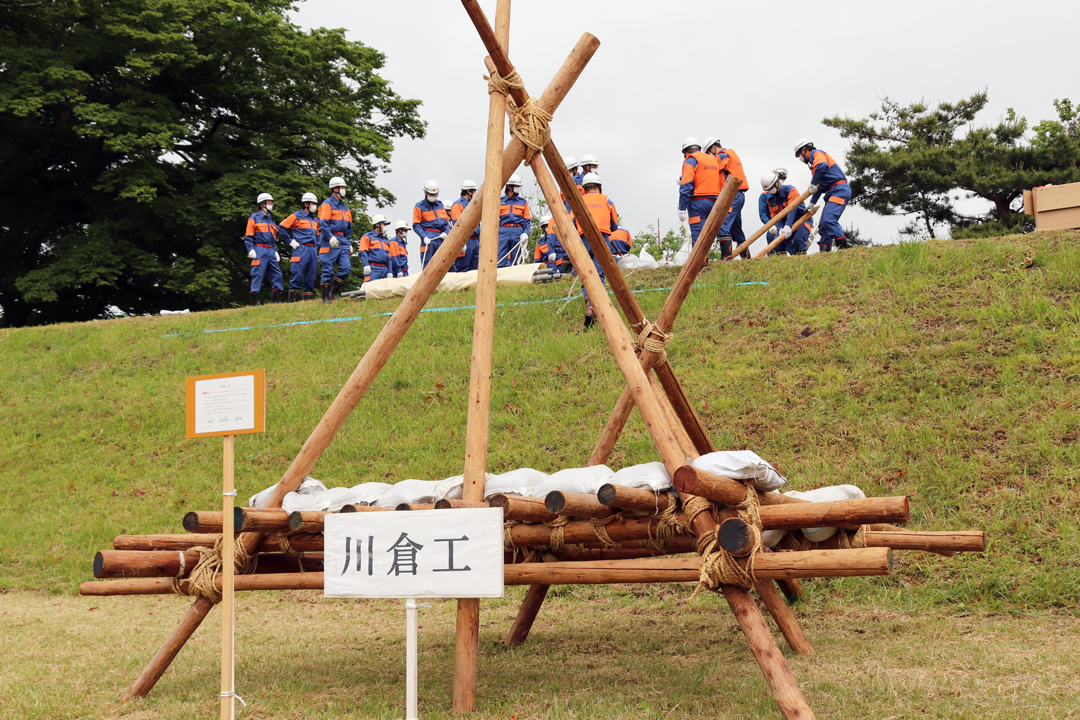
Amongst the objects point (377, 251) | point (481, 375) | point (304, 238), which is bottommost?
point (481, 375)

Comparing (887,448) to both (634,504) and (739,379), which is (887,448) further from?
(634,504)

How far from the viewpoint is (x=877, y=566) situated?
11.9ft

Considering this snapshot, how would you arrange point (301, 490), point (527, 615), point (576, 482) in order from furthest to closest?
1. point (527, 615)
2. point (301, 490)
3. point (576, 482)

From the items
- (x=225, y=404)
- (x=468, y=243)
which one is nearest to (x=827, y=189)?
(x=468, y=243)

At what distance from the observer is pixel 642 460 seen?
8859mm

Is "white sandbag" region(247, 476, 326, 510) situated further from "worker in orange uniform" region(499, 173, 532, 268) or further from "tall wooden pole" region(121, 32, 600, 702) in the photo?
"worker in orange uniform" region(499, 173, 532, 268)

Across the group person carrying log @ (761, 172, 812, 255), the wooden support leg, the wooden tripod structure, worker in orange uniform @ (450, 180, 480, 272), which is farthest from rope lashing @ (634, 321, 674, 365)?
worker in orange uniform @ (450, 180, 480, 272)

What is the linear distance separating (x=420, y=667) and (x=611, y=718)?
5.54 feet

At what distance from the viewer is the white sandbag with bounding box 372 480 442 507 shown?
15.5ft

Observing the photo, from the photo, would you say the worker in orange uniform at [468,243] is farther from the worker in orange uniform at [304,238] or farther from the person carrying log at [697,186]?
the person carrying log at [697,186]

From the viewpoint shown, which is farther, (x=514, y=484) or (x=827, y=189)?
(x=827, y=189)

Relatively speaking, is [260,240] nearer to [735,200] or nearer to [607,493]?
[735,200]

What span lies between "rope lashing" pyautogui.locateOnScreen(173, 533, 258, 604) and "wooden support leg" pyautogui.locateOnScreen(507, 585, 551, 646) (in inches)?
70.8

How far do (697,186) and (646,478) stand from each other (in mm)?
9615
